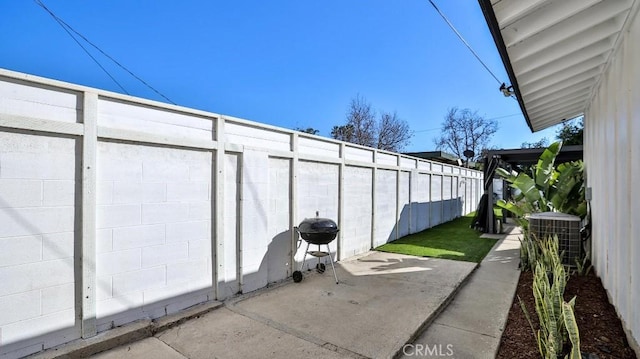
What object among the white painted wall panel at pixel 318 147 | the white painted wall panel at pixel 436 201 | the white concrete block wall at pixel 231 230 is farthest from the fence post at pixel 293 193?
the white painted wall panel at pixel 436 201

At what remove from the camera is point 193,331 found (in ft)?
11.0

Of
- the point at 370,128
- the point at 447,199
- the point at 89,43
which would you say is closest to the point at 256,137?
the point at 89,43

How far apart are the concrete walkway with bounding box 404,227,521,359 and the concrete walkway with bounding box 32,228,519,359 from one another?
0.03 feet

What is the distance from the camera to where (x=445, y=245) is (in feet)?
26.8

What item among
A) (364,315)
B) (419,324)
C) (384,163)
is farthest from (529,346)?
(384,163)

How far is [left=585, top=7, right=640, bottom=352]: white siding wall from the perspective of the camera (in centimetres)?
262

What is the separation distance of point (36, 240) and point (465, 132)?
3676 centimetres

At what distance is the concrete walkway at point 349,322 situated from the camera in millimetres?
2955

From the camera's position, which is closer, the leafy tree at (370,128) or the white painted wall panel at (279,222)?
the white painted wall panel at (279,222)

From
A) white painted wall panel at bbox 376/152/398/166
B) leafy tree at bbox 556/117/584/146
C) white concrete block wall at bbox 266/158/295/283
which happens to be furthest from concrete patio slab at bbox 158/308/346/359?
leafy tree at bbox 556/117/584/146

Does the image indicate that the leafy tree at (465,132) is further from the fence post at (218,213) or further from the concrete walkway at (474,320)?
the fence post at (218,213)

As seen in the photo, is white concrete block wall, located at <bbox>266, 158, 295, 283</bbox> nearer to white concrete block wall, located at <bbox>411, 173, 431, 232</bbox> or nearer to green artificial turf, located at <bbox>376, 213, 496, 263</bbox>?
green artificial turf, located at <bbox>376, 213, 496, 263</bbox>

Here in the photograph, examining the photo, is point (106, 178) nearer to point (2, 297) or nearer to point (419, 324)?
point (2, 297)

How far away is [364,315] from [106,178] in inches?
126
